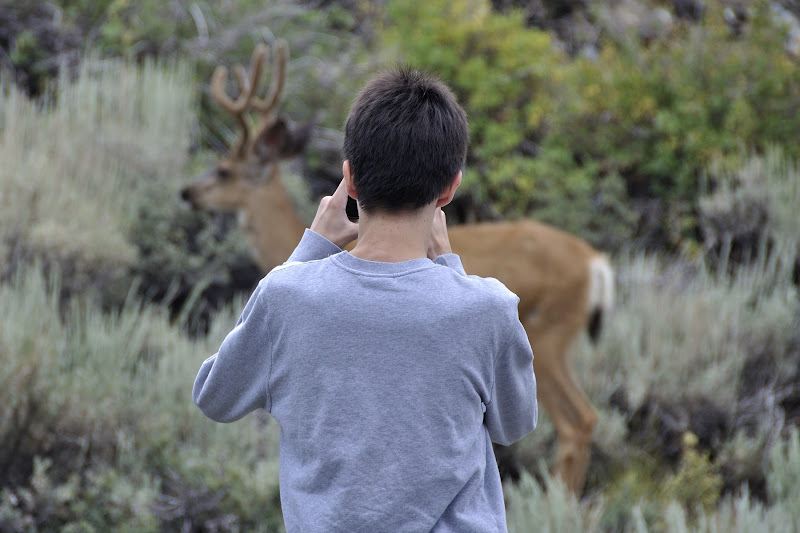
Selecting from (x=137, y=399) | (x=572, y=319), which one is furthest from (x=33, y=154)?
(x=572, y=319)

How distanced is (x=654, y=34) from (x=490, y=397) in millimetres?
8292

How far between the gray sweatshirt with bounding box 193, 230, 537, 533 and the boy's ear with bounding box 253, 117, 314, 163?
4624 mm

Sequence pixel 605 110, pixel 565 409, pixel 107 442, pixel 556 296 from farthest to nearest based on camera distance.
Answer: pixel 605 110 < pixel 556 296 < pixel 565 409 < pixel 107 442

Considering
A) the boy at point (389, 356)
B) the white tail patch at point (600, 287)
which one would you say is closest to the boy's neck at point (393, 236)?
the boy at point (389, 356)

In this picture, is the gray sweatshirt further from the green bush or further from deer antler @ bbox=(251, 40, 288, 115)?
the green bush

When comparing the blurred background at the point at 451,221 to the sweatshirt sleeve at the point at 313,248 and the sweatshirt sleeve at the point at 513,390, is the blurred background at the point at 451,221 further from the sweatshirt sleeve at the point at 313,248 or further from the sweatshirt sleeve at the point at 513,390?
the sweatshirt sleeve at the point at 313,248

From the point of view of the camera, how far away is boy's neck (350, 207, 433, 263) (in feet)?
5.13

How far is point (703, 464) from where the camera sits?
13.5ft

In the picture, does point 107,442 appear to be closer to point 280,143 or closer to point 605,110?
point 280,143

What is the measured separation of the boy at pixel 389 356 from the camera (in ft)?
4.89

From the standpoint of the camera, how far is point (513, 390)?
1599 millimetres

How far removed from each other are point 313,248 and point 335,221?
96mm

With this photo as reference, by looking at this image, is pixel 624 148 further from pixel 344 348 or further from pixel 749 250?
pixel 344 348

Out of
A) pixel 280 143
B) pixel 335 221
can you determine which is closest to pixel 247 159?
pixel 280 143
